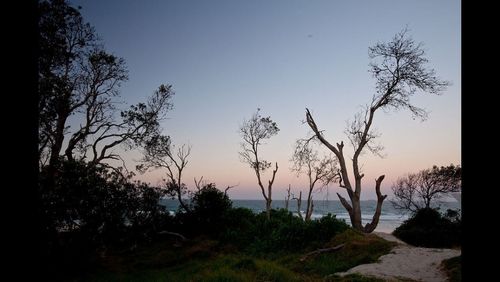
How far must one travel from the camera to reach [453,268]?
34.3 feet

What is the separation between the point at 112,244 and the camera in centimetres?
1747

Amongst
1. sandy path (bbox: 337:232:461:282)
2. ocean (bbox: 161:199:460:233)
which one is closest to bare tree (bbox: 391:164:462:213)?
ocean (bbox: 161:199:460:233)

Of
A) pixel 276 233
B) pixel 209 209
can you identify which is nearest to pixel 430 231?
pixel 276 233

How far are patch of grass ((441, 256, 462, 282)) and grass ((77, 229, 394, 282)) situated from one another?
2.27 meters

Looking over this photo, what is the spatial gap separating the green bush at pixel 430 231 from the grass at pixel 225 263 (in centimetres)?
456

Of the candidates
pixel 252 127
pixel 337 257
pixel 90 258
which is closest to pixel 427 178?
Answer: pixel 252 127

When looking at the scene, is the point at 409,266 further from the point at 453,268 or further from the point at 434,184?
the point at 434,184

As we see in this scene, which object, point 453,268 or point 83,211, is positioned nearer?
point 453,268

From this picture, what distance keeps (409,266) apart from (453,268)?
1485 millimetres

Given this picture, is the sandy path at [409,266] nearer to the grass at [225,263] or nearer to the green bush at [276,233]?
the grass at [225,263]

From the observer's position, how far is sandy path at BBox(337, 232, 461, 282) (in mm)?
10492

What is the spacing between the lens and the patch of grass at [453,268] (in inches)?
380

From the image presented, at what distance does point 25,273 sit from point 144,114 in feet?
73.7

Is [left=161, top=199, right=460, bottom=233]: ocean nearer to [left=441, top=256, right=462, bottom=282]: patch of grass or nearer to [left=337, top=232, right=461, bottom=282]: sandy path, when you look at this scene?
[left=337, top=232, right=461, bottom=282]: sandy path
